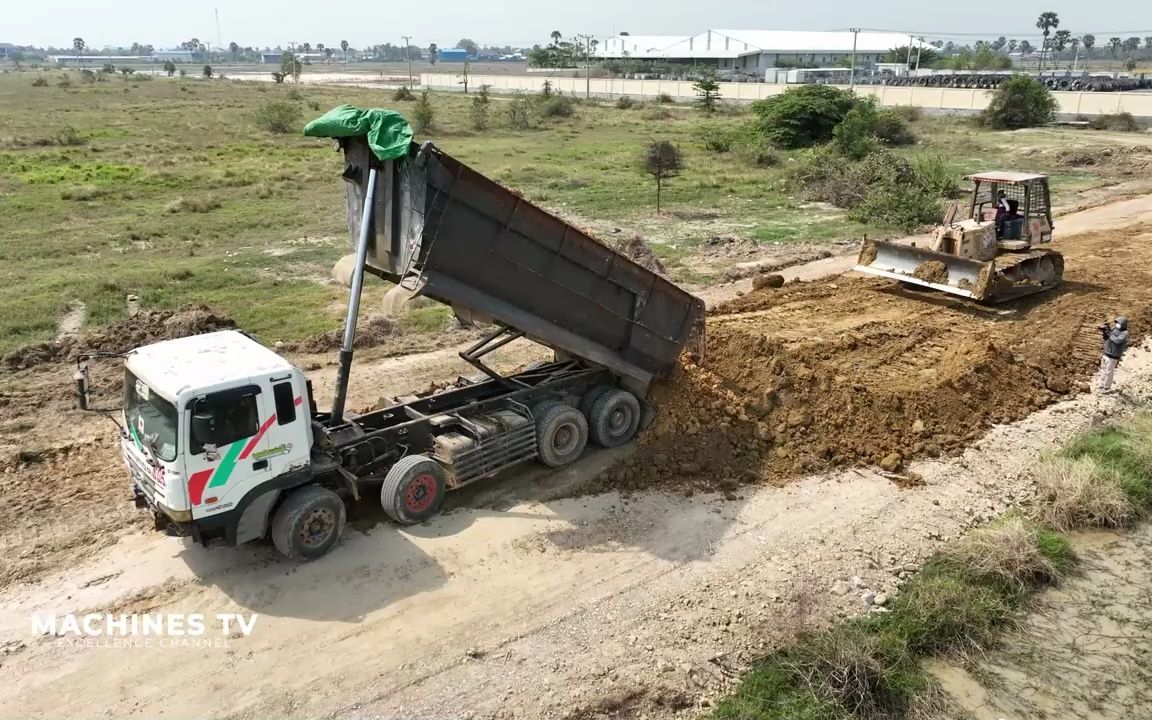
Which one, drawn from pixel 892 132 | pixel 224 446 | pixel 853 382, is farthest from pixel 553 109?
pixel 224 446

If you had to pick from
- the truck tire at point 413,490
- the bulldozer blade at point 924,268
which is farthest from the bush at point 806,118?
the truck tire at point 413,490

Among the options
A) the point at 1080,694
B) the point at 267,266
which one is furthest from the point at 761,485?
the point at 267,266

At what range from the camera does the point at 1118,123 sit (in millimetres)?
48562

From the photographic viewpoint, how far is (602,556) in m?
8.88

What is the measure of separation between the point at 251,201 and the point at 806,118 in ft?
91.1

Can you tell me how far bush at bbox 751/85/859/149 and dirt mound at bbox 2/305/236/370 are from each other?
3413 cm

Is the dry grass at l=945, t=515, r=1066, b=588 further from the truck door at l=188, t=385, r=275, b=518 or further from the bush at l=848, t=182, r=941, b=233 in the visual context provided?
the bush at l=848, t=182, r=941, b=233

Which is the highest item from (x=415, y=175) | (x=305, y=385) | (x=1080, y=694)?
(x=415, y=175)

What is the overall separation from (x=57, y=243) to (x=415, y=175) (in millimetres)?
17999

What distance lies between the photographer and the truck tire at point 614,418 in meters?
10.8

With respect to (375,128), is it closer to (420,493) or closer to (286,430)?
(286,430)

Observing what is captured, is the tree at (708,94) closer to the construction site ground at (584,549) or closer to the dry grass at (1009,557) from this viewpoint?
the construction site ground at (584,549)

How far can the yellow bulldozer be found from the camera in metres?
16.7

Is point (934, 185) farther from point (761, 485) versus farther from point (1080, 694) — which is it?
point (1080, 694)
